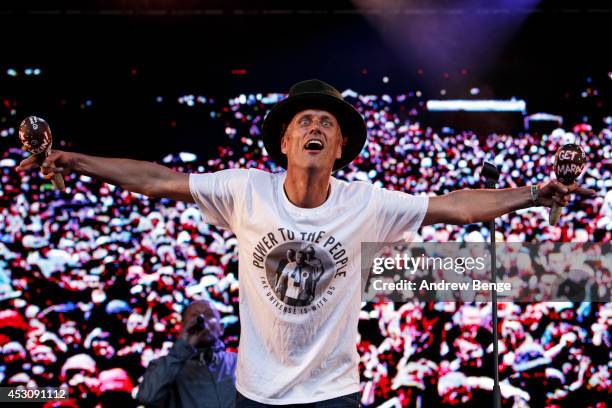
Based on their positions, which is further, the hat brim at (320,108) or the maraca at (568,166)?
the hat brim at (320,108)

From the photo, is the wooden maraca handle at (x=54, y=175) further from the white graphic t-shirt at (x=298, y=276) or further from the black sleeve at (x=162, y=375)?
the black sleeve at (x=162, y=375)

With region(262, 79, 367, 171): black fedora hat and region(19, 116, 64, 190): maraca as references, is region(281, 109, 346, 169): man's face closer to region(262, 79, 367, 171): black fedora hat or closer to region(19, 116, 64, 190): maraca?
region(262, 79, 367, 171): black fedora hat

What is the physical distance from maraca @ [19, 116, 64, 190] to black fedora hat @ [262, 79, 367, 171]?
714 millimetres

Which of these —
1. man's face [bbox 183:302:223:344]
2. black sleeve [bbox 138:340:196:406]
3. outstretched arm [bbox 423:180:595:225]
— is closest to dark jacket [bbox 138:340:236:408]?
black sleeve [bbox 138:340:196:406]

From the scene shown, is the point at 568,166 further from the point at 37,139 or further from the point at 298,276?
the point at 37,139

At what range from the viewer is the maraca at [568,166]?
199cm

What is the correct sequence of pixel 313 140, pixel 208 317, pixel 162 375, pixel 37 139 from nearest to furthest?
pixel 37 139 → pixel 313 140 → pixel 162 375 → pixel 208 317

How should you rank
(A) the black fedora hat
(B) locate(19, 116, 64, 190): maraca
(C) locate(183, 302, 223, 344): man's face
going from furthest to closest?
1. (C) locate(183, 302, 223, 344): man's face
2. (A) the black fedora hat
3. (B) locate(19, 116, 64, 190): maraca

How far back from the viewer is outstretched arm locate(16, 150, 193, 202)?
2021 millimetres

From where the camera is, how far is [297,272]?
6.61ft

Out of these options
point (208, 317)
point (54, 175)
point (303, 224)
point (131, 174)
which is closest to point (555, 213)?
point (303, 224)

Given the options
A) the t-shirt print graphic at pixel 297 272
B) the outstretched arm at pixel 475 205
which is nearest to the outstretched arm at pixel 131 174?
the t-shirt print graphic at pixel 297 272

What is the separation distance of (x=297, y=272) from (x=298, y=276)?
12 mm

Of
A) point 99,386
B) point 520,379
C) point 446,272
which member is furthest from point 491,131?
point 99,386
